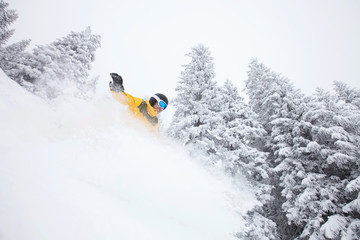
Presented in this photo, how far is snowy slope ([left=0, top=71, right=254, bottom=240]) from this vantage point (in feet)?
6.06

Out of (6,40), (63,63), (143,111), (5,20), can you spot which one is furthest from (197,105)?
(6,40)

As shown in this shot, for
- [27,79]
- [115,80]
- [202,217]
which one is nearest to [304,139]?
[202,217]

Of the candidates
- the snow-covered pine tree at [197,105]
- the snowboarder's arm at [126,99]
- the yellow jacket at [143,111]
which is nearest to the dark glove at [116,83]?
the snowboarder's arm at [126,99]

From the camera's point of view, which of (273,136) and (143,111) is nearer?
(143,111)

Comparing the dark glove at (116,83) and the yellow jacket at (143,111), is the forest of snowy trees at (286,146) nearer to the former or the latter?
the yellow jacket at (143,111)

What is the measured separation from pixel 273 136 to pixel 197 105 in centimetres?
477

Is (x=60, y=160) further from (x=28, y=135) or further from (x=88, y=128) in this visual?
(x=88, y=128)

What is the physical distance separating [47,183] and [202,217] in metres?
3.28

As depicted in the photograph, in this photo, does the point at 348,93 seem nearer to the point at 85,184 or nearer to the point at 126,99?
the point at 126,99

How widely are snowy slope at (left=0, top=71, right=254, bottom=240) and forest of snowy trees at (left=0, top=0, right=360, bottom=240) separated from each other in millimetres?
2771

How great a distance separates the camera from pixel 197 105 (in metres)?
10.8

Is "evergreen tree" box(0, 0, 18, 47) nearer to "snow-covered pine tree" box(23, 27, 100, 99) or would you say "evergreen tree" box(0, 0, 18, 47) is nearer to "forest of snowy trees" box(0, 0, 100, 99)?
"forest of snowy trees" box(0, 0, 100, 99)

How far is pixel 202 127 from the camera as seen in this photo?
33.3ft

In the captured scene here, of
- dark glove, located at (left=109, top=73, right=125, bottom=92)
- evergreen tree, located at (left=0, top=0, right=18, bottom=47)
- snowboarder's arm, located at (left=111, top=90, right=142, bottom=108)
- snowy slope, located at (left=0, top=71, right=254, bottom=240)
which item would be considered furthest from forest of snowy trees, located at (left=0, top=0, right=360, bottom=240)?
dark glove, located at (left=109, top=73, right=125, bottom=92)
